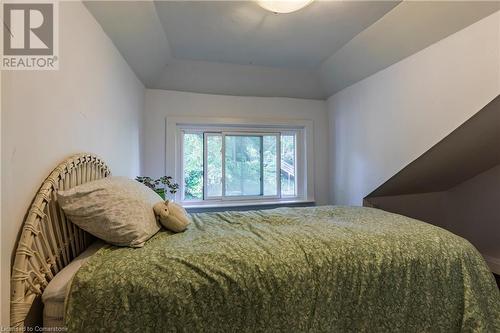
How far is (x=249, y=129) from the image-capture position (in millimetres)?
3139

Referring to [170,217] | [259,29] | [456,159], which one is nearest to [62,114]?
[170,217]

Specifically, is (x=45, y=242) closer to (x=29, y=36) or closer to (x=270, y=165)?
(x=29, y=36)

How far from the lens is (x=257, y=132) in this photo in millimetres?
3166

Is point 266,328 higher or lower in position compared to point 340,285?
lower

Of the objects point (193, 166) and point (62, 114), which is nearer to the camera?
point (62, 114)

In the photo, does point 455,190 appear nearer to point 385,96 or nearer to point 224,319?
point 385,96

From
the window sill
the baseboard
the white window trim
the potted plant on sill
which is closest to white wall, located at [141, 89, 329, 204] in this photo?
the white window trim

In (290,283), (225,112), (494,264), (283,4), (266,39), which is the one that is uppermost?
(266,39)

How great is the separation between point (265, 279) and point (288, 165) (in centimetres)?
238

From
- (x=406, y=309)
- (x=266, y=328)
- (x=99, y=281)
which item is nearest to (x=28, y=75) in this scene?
(x=99, y=281)

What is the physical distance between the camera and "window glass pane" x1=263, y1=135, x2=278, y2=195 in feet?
10.6

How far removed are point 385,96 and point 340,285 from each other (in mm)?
1890

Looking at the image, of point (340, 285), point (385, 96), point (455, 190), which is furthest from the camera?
point (455, 190)

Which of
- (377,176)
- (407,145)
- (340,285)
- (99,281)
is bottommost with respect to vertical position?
(340,285)
